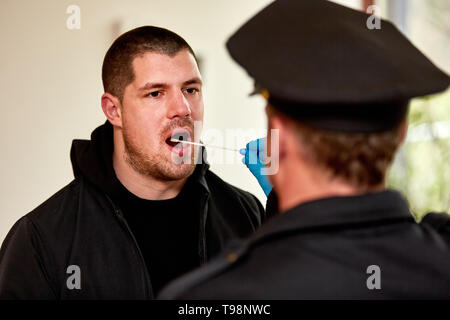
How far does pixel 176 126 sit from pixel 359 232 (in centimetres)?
89

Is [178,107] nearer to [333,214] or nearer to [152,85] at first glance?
[152,85]

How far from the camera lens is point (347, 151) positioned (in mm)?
773

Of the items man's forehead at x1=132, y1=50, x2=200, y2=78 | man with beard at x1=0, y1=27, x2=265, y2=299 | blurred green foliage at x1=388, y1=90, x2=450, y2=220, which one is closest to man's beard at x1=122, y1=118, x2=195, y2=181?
man with beard at x1=0, y1=27, x2=265, y2=299

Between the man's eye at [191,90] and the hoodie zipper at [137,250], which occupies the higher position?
the man's eye at [191,90]

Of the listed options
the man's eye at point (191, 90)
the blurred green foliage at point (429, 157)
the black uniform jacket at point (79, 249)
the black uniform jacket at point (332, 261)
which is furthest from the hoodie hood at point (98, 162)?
the blurred green foliage at point (429, 157)

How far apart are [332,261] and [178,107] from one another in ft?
2.98

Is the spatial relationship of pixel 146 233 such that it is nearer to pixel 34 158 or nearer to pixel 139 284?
pixel 139 284

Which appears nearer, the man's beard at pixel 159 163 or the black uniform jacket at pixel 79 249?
the black uniform jacket at pixel 79 249

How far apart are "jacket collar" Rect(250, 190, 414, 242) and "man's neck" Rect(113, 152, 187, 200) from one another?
0.84 metres

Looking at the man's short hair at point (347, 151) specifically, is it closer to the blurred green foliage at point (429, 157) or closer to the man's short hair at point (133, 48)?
the man's short hair at point (133, 48)

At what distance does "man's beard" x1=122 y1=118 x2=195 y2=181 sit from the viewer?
5.23 ft

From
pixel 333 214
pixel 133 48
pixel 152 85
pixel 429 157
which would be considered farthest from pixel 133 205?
pixel 429 157

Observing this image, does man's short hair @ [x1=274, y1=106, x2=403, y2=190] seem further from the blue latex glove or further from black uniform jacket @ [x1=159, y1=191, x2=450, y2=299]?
the blue latex glove

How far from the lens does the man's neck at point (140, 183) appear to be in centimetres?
160
